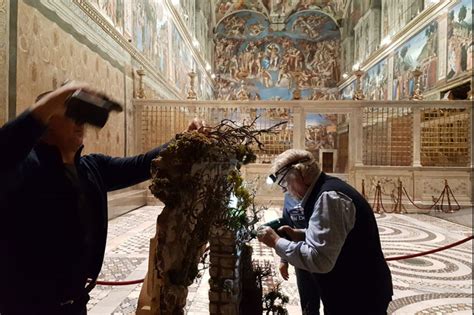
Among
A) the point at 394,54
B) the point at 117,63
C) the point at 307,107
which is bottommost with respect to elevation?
the point at 307,107

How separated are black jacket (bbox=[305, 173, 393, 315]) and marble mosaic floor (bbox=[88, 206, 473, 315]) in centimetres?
153

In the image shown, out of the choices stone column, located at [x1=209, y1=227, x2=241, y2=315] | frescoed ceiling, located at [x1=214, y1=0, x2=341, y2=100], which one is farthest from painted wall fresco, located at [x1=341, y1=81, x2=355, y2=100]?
stone column, located at [x1=209, y1=227, x2=241, y2=315]

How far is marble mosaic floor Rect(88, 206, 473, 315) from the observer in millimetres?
3572

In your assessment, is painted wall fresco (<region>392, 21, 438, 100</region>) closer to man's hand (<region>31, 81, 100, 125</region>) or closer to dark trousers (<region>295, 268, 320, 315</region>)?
dark trousers (<region>295, 268, 320, 315</region>)

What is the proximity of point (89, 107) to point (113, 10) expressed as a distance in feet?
31.2

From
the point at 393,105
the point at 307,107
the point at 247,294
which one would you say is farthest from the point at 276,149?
the point at 247,294

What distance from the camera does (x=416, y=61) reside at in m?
15.6

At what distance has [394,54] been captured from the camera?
18.3m

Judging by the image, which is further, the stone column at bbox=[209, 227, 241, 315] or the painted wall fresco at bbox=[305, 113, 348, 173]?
the painted wall fresco at bbox=[305, 113, 348, 173]

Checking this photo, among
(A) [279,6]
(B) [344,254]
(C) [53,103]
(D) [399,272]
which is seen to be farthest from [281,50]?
(C) [53,103]

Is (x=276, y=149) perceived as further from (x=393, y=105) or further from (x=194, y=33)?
(x=194, y=33)

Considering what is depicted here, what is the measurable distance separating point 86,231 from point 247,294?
4.74ft

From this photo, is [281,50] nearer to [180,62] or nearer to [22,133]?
[180,62]

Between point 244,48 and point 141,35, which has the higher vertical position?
point 244,48
